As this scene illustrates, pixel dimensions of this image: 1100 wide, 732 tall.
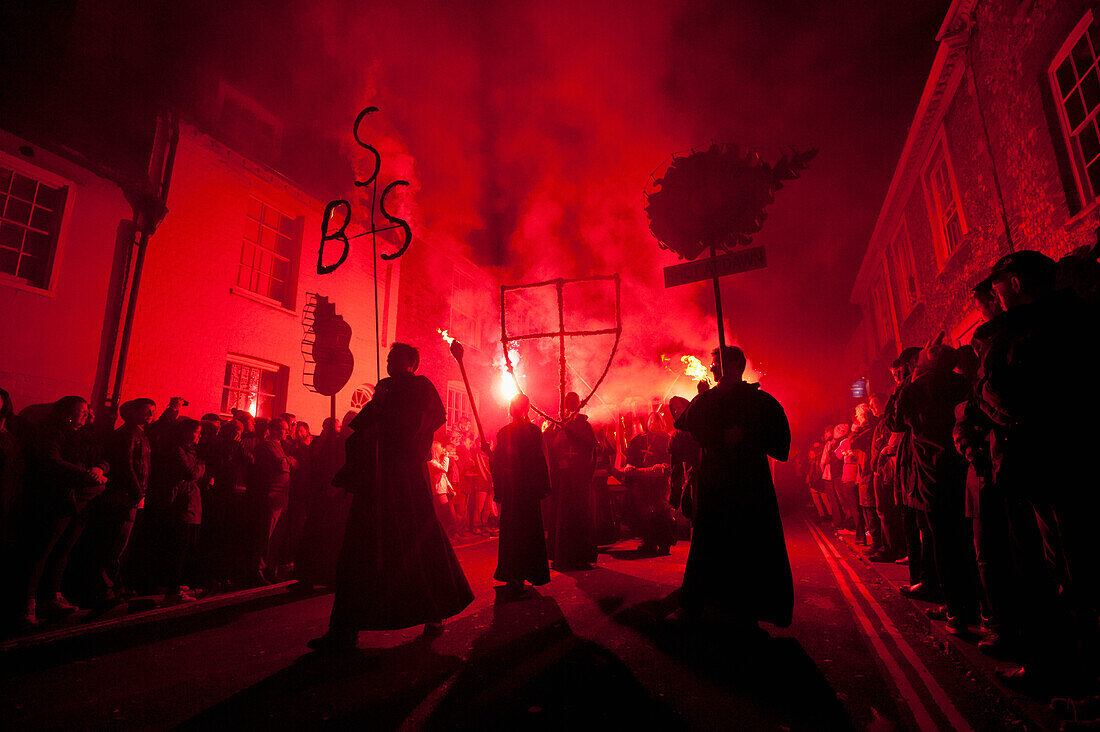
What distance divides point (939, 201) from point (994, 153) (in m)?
3.91

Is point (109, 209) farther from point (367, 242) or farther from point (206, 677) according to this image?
point (206, 677)

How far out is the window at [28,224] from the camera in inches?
318

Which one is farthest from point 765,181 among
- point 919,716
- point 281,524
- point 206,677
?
point 281,524

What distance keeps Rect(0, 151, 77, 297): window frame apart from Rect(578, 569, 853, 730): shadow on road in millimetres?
9587

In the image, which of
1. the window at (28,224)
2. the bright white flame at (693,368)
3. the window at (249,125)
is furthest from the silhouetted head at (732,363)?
the bright white flame at (693,368)

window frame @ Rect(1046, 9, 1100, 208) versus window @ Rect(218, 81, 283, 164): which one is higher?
window @ Rect(218, 81, 283, 164)

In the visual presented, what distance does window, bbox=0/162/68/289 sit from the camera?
8086 millimetres

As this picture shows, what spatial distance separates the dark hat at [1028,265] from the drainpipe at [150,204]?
11319 mm

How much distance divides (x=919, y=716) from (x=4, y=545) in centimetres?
686

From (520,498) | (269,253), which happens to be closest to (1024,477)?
(520,498)

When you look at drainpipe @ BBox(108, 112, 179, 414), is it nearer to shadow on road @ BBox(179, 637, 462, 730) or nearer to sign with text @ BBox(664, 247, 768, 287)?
shadow on road @ BBox(179, 637, 462, 730)

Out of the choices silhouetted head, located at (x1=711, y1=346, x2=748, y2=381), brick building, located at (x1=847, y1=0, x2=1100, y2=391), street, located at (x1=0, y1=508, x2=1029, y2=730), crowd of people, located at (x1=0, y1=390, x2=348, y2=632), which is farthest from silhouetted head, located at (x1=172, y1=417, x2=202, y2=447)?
brick building, located at (x1=847, y1=0, x2=1100, y2=391)

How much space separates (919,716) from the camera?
261cm

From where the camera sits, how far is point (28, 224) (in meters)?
8.27
